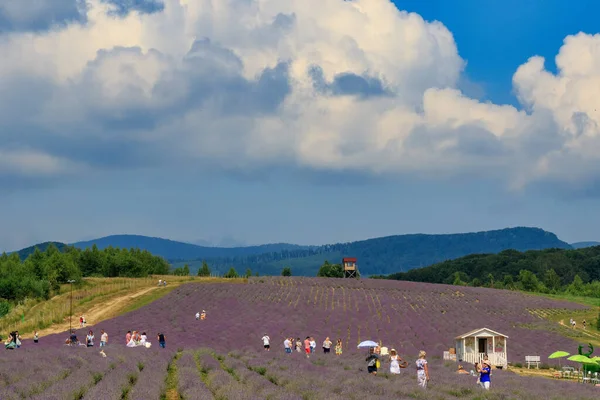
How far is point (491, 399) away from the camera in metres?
24.1

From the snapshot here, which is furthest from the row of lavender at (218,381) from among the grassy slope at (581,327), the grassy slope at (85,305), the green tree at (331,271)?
the green tree at (331,271)

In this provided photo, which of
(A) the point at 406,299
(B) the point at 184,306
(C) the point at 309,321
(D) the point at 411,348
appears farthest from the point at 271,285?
(D) the point at 411,348

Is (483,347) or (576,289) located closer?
(483,347)

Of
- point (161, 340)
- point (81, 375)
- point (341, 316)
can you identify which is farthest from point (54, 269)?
point (81, 375)

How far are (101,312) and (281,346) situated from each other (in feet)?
108

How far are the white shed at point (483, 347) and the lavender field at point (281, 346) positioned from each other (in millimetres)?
1942

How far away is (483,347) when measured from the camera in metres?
46.4

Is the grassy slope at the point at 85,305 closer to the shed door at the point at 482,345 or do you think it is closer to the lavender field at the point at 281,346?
the lavender field at the point at 281,346

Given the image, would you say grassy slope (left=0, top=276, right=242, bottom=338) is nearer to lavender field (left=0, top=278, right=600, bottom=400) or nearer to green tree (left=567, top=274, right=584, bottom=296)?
lavender field (left=0, top=278, right=600, bottom=400)

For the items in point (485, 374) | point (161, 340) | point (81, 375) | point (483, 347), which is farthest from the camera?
point (483, 347)

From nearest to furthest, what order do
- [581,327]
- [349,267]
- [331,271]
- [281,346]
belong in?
[281,346]
[581,327]
[349,267]
[331,271]

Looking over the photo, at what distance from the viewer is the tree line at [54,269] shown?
319 ft

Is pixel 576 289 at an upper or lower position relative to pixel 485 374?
upper

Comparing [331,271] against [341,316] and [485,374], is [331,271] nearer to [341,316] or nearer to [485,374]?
[341,316]
